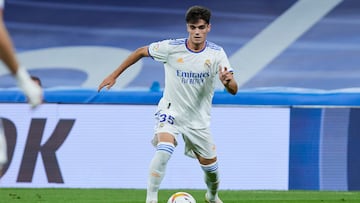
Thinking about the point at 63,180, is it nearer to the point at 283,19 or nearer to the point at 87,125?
the point at 87,125

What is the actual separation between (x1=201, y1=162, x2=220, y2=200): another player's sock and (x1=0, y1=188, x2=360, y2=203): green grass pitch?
1.06 m

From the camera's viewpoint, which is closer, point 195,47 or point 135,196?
point 195,47

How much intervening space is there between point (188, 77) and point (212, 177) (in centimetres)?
108

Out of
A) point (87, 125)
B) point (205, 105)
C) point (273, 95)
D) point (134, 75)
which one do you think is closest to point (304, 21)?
point (134, 75)

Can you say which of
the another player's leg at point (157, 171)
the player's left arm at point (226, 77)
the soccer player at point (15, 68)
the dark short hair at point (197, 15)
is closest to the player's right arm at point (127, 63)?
the dark short hair at point (197, 15)

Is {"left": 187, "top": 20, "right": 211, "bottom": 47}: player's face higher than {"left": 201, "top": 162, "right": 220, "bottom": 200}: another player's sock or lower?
higher

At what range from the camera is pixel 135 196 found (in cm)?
1326

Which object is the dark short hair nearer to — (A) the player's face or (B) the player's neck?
(A) the player's face

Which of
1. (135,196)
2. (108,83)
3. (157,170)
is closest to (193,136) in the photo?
(157,170)

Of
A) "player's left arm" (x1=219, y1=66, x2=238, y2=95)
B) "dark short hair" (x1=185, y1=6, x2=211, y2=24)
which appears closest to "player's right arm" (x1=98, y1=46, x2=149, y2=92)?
"dark short hair" (x1=185, y1=6, x2=211, y2=24)

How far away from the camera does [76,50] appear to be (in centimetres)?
1953

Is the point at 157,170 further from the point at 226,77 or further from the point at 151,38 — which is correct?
the point at 151,38

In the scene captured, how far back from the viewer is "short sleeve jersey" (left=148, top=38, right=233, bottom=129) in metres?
10.4

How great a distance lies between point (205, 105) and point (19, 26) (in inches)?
382
